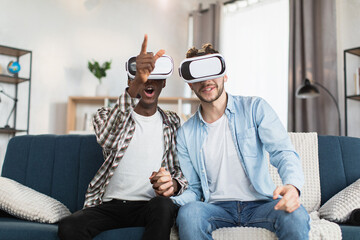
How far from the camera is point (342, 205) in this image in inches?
69.4

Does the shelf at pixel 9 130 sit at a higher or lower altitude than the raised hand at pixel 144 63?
lower

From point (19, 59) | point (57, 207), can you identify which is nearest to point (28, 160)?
point (57, 207)

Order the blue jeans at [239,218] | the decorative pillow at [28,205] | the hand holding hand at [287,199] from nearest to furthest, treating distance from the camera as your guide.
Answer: the hand holding hand at [287,199] → the blue jeans at [239,218] → the decorative pillow at [28,205]

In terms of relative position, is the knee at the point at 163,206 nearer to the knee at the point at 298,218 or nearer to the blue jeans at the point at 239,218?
the blue jeans at the point at 239,218

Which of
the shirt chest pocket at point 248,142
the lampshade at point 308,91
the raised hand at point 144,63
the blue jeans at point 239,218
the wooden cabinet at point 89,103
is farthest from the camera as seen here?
the wooden cabinet at point 89,103

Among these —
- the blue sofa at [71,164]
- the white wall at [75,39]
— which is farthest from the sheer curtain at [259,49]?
the blue sofa at [71,164]

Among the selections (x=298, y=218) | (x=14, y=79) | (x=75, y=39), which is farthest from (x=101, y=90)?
(x=298, y=218)

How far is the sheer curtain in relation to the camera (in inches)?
177

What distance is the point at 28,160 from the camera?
2.20m

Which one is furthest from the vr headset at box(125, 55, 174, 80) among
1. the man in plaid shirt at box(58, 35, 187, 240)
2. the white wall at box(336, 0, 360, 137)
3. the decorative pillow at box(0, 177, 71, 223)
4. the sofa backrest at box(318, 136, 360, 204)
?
the white wall at box(336, 0, 360, 137)

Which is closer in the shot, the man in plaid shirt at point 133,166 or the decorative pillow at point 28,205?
the man in plaid shirt at point 133,166

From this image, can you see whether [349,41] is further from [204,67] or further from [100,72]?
[204,67]

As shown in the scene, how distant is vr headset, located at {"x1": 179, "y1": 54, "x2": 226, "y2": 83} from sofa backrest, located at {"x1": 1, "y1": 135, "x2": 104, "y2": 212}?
→ 0.76 meters

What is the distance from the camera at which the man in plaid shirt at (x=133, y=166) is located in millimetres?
1532
